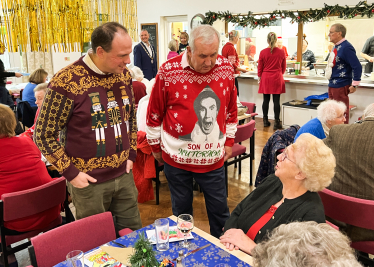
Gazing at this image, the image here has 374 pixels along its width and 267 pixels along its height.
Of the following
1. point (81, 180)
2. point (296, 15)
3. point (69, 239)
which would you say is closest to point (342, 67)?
point (296, 15)

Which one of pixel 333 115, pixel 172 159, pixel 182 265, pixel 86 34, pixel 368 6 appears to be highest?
pixel 368 6

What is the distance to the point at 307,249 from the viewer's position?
1.10 m

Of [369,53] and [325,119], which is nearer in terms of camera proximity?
[325,119]

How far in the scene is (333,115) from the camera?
325 cm

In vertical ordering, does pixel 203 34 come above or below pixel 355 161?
above

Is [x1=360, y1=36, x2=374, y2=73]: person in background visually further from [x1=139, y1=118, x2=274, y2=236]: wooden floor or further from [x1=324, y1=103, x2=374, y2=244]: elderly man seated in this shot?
[x1=324, y1=103, x2=374, y2=244]: elderly man seated

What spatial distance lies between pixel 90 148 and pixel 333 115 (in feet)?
7.47

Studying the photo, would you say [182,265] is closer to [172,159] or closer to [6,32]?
[172,159]

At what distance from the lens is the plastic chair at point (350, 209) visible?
211 cm

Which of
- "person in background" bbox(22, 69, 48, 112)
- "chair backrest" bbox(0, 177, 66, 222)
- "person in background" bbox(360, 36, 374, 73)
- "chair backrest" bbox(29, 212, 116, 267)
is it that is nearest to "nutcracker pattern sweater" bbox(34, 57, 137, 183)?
"chair backrest" bbox(29, 212, 116, 267)

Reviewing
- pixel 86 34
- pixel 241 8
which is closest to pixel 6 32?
pixel 86 34

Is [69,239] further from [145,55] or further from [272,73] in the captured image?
[272,73]

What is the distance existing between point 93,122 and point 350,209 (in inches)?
65.2

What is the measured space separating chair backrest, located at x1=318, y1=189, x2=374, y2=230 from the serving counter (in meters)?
4.88
